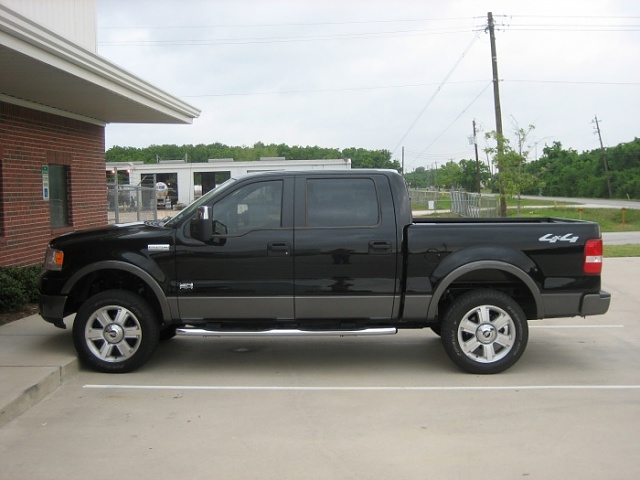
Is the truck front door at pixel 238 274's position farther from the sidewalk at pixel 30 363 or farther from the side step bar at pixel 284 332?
the sidewalk at pixel 30 363

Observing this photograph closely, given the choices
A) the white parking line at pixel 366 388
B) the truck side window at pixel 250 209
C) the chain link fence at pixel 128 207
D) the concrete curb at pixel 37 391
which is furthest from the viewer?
the chain link fence at pixel 128 207

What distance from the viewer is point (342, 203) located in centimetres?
648

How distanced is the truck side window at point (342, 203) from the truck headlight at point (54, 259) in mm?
2461

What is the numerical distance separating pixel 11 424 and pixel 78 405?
586mm

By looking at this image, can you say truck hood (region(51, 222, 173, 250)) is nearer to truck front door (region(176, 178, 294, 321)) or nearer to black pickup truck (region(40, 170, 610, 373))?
black pickup truck (region(40, 170, 610, 373))

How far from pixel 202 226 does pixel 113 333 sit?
1.39 m

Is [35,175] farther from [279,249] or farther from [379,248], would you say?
[379,248]

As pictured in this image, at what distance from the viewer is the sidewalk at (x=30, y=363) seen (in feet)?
17.7

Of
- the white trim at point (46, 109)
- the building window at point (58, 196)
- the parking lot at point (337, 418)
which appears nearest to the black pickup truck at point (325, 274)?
the parking lot at point (337, 418)

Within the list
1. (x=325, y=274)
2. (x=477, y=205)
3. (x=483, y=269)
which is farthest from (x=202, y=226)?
(x=477, y=205)

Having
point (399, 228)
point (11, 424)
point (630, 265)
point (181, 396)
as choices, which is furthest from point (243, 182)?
point (630, 265)

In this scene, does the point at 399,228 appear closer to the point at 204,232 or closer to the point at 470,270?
the point at 470,270

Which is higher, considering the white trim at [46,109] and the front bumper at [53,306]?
the white trim at [46,109]

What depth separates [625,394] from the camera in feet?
19.1
